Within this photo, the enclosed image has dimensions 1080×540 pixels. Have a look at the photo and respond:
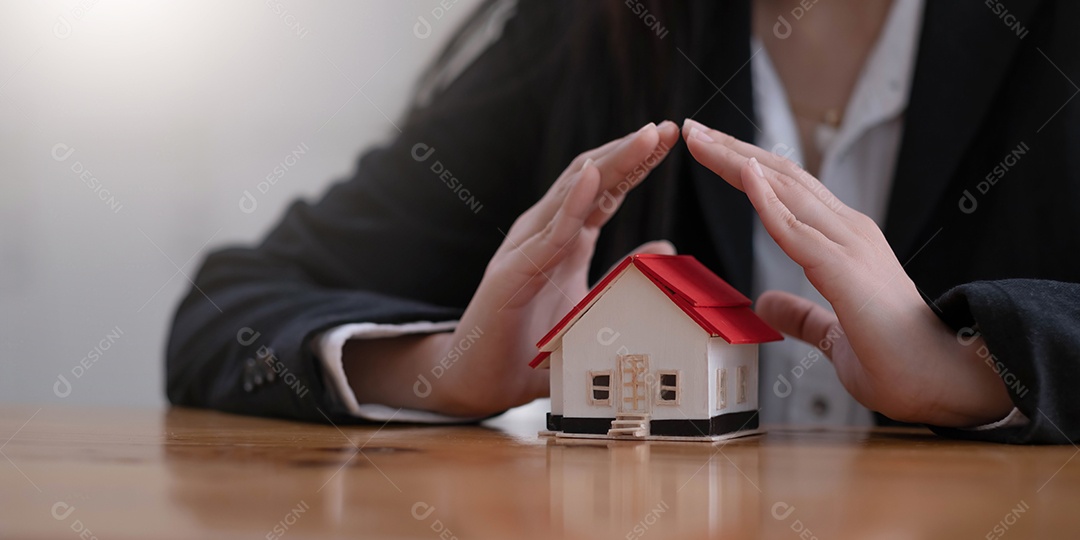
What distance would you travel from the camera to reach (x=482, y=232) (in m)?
1.41

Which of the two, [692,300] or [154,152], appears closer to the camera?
[692,300]

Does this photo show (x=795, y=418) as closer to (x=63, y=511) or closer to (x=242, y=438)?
(x=242, y=438)

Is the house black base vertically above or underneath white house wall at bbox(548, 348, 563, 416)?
underneath

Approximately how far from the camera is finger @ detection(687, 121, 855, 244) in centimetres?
73

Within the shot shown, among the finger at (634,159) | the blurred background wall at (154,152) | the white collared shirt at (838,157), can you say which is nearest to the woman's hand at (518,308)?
the finger at (634,159)

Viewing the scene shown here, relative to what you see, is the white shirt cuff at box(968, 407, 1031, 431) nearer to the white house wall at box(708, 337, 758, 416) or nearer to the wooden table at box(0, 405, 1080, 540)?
the wooden table at box(0, 405, 1080, 540)

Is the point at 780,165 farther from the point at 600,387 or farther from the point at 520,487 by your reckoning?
the point at 520,487

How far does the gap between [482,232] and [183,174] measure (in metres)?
1.47

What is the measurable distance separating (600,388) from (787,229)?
0.63 feet

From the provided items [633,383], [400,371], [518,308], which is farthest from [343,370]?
[633,383]

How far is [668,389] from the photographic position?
750 millimetres

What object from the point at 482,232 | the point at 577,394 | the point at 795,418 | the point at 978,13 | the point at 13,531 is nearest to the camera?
the point at 13,531

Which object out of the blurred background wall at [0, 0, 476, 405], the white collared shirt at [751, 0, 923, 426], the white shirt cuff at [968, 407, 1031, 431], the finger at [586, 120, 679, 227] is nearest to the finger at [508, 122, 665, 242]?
the finger at [586, 120, 679, 227]

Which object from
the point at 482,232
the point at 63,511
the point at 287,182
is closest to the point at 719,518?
the point at 63,511
